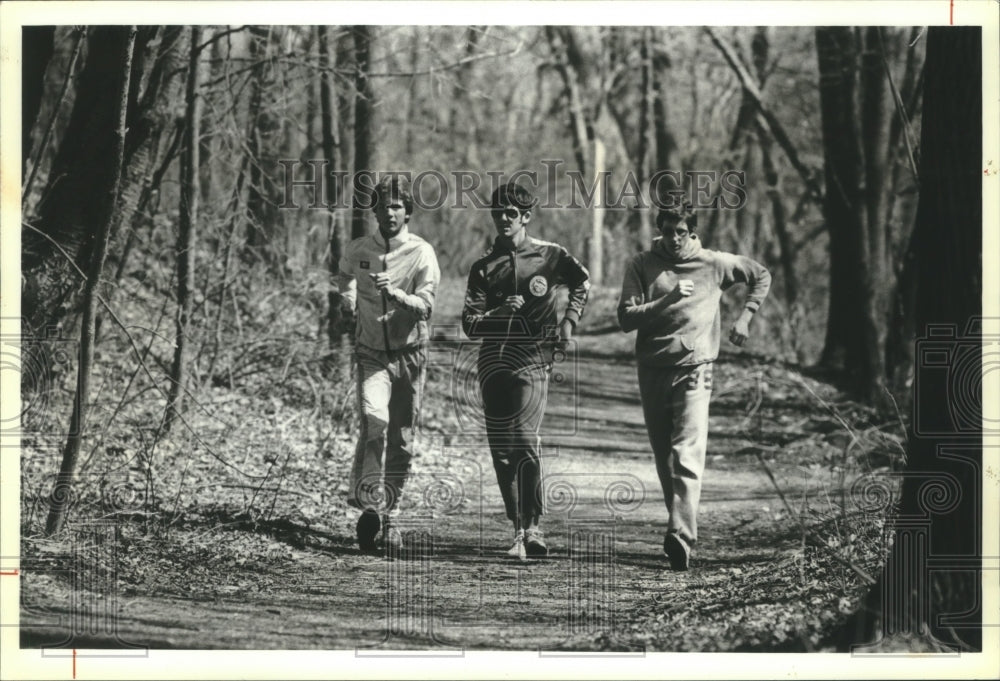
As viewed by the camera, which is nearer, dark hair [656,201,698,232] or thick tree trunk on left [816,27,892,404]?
dark hair [656,201,698,232]

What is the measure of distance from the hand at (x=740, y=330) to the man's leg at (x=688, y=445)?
0.23 meters

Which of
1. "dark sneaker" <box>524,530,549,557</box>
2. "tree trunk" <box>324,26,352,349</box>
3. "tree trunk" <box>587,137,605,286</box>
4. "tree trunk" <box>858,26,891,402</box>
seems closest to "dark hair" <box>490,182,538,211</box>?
"tree trunk" <box>587,137,605,286</box>

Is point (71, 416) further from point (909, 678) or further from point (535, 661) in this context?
point (909, 678)

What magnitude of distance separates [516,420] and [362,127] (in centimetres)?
225

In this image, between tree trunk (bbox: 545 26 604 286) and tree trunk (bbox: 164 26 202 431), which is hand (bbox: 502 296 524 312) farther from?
tree trunk (bbox: 164 26 202 431)

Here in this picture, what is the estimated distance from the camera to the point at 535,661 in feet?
24.8

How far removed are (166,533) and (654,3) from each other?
4.23 metres

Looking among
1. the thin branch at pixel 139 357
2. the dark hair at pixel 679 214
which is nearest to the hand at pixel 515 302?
the dark hair at pixel 679 214

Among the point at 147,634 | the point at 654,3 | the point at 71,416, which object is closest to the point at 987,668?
the point at 654,3

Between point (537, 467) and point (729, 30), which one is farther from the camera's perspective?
point (729, 30)

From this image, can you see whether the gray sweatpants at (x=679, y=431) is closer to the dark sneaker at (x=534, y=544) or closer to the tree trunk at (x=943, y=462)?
the dark sneaker at (x=534, y=544)

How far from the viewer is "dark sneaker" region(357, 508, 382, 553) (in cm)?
792

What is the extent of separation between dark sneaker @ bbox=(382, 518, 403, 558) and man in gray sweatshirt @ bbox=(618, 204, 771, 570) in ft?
5.10

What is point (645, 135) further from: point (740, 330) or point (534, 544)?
point (534, 544)
